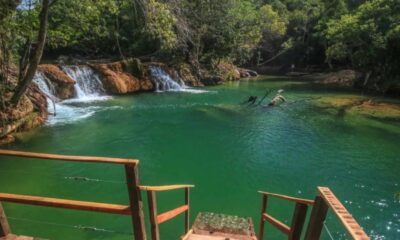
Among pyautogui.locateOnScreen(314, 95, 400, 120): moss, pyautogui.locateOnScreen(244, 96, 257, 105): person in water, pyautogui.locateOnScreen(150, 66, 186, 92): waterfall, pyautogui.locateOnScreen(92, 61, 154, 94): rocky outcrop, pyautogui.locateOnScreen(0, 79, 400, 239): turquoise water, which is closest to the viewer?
pyautogui.locateOnScreen(0, 79, 400, 239): turquoise water

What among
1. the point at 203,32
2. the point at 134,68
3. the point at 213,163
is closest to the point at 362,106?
the point at 213,163

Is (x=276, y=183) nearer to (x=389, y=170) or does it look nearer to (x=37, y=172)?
(x=389, y=170)

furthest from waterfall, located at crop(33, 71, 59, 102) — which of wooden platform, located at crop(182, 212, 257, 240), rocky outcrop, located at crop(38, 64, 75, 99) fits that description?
wooden platform, located at crop(182, 212, 257, 240)

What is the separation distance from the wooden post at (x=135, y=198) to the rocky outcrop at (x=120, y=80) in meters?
21.5

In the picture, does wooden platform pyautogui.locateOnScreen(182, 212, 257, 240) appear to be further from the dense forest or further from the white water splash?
the white water splash

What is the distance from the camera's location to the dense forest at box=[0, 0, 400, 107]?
35.6 ft

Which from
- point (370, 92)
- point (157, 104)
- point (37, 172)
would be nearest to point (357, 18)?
point (370, 92)

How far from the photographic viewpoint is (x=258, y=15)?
35.8m

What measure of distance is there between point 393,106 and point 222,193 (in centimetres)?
1701

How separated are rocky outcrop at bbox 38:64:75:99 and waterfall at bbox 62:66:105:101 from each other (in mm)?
821

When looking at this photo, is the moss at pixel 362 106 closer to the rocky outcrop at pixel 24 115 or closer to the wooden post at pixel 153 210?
the rocky outcrop at pixel 24 115

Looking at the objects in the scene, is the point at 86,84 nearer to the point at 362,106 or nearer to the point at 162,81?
the point at 162,81

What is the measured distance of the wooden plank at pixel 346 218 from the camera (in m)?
2.02

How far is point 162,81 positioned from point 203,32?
633cm
